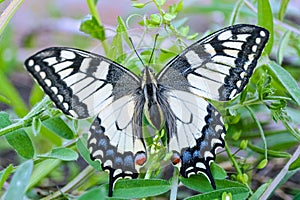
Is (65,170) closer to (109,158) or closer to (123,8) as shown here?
(109,158)

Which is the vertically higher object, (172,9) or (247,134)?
(172,9)

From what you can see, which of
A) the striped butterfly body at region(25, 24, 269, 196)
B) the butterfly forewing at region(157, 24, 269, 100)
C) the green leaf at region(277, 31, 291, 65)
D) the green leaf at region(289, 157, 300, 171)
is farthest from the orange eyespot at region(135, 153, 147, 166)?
the green leaf at region(277, 31, 291, 65)

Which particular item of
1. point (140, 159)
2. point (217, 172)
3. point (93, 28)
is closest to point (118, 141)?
point (140, 159)

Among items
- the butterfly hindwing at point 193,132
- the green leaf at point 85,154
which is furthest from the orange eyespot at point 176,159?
the green leaf at point 85,154

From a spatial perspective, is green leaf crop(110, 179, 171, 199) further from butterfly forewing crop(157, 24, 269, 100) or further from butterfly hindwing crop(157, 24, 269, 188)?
butterfly forewing crop(157, 24, 269, 100)

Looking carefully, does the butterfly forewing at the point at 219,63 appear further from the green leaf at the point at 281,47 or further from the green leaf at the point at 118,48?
the green leaf at the point at 281,47

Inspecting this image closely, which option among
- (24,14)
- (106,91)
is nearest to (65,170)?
(106,91)
